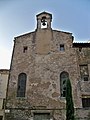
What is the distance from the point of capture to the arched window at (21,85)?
1883 cm

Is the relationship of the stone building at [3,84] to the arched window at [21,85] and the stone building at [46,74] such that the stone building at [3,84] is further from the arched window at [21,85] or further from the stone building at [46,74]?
the arched window at [21,85]

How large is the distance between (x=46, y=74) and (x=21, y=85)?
2368 mm

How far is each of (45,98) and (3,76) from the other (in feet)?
18.3

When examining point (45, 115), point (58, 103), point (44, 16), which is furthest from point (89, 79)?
point (44, 16)

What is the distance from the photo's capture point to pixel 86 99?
715 inches

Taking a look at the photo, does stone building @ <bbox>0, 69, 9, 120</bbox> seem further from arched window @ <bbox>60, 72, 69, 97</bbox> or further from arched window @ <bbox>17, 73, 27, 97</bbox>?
arched window @ <bbox>60, 72, 69, 97</bbox>

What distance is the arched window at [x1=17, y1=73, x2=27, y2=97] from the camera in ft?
61.8

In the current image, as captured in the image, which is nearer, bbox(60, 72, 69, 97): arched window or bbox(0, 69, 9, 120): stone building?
bbox(60, 72, 69, 97): arched window

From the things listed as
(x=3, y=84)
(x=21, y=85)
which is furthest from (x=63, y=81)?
(x=3, y=84)

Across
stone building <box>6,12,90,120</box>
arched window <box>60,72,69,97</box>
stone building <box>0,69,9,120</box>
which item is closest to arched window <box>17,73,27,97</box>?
stone building <box>6,12,90,120</box>

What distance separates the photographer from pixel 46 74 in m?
19.4

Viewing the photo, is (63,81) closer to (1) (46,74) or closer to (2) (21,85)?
(1) (46,74)

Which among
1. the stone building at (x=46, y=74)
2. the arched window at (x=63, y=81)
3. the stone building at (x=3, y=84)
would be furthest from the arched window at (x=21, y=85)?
the arched window at (x=63, y=81)

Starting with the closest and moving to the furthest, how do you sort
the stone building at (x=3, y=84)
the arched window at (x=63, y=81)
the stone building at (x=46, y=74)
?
the stone building at (x=46, y=74)
the arched window at (x=63, y=81)
the stone building at (x=3, y=84)
